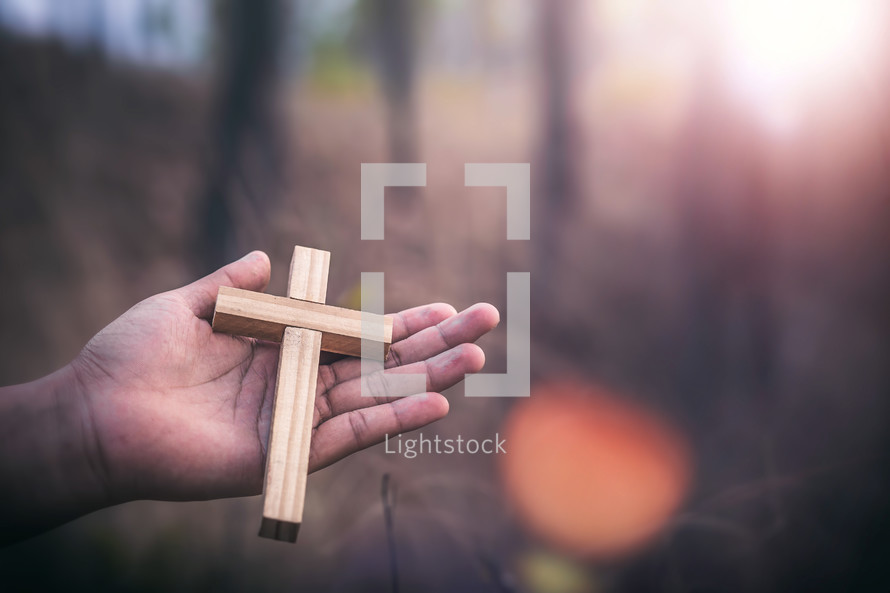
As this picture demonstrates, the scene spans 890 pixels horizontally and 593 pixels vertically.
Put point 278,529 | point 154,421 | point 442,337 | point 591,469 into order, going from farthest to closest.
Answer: point 591,469, point 442,337, point 154,421, point 278,529

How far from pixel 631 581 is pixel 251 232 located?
157 centimetres

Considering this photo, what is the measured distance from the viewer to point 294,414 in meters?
1.03

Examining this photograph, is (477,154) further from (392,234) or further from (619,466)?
(619,466)

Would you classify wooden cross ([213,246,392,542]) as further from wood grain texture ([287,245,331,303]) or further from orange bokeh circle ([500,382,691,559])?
orange bokeh circle ([500,382,691,559])

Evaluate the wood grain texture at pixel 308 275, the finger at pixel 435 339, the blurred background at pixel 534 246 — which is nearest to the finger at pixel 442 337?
the finger at pixel 435 339

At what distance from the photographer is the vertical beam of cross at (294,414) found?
3.16 feet

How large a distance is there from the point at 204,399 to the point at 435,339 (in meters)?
0.49

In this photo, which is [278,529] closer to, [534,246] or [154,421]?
[154,421]

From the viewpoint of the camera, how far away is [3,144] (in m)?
1.70

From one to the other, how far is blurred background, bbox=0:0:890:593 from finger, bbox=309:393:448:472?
25.4 inches

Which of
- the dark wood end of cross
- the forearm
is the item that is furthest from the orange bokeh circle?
the forearm

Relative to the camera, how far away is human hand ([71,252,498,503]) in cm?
108

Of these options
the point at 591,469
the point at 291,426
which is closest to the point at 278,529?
the point at 291,426

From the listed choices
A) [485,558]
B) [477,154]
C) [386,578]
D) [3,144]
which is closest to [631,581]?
[485,558]
